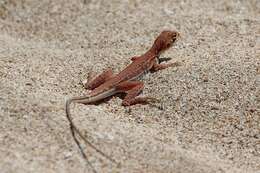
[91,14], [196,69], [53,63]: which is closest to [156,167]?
[196,69]

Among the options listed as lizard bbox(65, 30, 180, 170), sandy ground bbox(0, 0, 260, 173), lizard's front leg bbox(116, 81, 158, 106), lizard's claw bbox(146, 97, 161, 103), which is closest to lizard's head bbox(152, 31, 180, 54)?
lizard bbox(65, 30, 180, 170)

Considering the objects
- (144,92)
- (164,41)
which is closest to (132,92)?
(144,92)

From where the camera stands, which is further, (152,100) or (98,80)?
(98,80)

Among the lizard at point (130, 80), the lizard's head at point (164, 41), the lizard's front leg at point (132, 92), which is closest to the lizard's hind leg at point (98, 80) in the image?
the lizard at point (130, 80)

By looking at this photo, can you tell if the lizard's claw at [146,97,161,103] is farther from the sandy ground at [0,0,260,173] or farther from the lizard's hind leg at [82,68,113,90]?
the lizard's hind leg at [82,68,113,90]

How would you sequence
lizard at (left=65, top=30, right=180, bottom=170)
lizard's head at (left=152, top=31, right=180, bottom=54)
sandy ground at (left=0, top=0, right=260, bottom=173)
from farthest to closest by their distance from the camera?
lizard's head at (left=152, top=31, right=180, bottom=54), lizard at (left=65, top=30, right=180, bottom=170), sandy ground at (left=0, top=0, right=260, bottom=173)

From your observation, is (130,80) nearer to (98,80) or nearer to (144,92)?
(144,92)

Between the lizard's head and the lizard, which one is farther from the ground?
the lizard's head

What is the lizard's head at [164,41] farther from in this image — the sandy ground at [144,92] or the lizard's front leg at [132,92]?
the lizard's front leg at [132,92]
